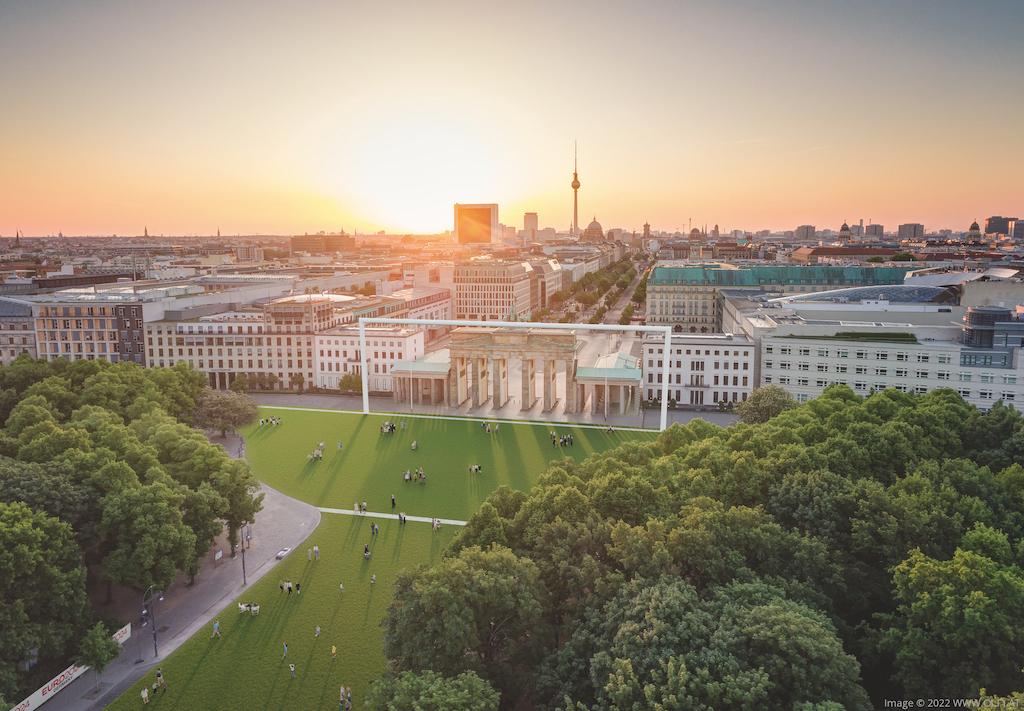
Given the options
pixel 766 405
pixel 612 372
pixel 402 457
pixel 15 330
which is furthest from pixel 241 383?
pixel 766 405

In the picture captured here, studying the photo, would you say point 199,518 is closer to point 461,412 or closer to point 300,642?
point 300,642

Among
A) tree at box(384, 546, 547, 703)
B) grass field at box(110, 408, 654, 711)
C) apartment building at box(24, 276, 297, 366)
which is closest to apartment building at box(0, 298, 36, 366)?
apartment building at box(24, 276, 297, 366)

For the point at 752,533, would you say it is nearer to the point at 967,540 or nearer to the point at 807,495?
the point at 807,495

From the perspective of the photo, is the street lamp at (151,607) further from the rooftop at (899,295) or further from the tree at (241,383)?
the rooftop at (899,295)

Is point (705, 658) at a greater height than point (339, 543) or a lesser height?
greater

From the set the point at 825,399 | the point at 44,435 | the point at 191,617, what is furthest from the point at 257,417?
the point at 825,399

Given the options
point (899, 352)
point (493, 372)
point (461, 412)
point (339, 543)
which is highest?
point (899, 352)
